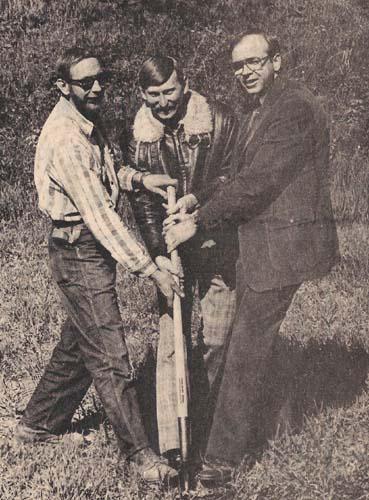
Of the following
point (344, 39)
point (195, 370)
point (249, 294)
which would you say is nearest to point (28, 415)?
point (195, 370)

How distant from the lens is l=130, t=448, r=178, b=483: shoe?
132 inches

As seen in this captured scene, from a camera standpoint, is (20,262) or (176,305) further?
(20,262)

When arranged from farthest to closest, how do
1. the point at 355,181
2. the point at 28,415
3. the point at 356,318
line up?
the point at 355,181, the point at 356,318, the point at 28,415

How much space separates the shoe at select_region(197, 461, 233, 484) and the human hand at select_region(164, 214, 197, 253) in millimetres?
1026

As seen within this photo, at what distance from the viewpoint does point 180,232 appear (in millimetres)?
3400

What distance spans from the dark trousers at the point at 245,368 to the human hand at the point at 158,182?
571mm

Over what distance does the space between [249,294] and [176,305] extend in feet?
1.12

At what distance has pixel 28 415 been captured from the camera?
12.6 feet

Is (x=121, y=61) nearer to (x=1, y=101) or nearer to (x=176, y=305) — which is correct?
(x=1, y=101)

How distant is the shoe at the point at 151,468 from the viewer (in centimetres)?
337

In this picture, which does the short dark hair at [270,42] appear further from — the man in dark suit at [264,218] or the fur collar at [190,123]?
the fur collar at [190,123]

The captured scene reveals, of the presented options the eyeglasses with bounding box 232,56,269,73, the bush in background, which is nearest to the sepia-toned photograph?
the eyeglasses with bounding box 232,56,269,73

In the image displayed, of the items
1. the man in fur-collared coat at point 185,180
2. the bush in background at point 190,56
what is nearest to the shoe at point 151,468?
the man in fur-collared coat at point 185,180

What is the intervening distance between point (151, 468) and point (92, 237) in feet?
3.62
